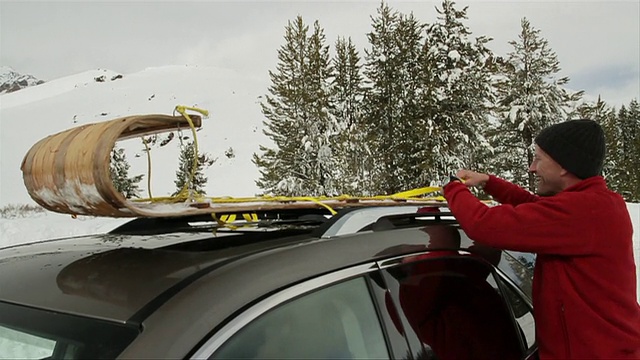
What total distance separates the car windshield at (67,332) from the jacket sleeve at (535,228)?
1380 millimetres

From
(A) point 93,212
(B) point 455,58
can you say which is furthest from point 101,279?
(B) point 455,58

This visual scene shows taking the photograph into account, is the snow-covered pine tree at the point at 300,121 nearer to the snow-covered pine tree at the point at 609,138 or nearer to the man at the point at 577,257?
the man at the point at 577,257

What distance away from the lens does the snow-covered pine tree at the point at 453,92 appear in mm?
25000

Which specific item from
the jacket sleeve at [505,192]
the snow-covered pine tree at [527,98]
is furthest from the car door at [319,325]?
the snow-covered pine tree at [527,98]

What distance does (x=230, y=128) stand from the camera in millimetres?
86188

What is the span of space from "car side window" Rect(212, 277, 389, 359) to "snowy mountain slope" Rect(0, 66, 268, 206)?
160ft

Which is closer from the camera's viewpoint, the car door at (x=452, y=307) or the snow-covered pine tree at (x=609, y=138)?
the car door at (x=452, y=307)

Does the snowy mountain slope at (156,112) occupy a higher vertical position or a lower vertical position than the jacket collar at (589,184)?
higher

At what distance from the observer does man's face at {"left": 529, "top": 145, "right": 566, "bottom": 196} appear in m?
2.28

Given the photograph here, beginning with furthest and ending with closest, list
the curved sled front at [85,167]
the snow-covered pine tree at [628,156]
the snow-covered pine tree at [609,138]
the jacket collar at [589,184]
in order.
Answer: the snow-covered pine tree at [628,156] → the snow-covered pine tree at [609,138] → the jacket collar at [589,184] → the curved sled front at [85,167]

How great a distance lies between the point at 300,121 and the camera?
27.2 meters

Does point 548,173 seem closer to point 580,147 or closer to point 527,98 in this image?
point 580,147

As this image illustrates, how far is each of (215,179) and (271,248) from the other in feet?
221

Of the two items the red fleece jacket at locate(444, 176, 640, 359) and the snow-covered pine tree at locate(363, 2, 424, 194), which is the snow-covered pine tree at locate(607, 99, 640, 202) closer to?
the snow-covered pine tree at locate(363, 2, 424, 194)
